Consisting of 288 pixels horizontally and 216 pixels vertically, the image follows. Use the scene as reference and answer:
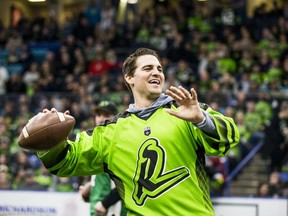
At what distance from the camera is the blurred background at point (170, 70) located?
45.0 ft

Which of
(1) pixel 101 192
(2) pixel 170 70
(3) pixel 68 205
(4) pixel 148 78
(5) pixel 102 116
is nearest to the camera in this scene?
(4) pixel 148 78

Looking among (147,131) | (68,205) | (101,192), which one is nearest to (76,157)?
(147,131)

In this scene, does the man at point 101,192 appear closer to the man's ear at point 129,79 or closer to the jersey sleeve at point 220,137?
the man's ear at point 129,79

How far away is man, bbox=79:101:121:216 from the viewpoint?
7.07m

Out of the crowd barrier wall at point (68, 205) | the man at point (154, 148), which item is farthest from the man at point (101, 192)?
the crowd barrier wall at point (68, 205)

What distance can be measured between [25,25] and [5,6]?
12.1ft

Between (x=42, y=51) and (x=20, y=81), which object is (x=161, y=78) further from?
(x=42, y=51)

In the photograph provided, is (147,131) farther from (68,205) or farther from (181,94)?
(68,205)

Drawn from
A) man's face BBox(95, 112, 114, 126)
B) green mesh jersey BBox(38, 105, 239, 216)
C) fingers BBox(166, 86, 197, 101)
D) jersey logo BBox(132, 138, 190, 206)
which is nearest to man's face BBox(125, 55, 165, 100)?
green mesh jersey BBox(38, 105, 239, 216)

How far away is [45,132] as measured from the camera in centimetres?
533

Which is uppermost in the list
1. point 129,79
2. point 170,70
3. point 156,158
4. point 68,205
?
point 129,79

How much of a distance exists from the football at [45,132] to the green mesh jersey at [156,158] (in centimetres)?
11

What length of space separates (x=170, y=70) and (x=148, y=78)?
1144cm

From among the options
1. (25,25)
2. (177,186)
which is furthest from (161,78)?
(25,25)
